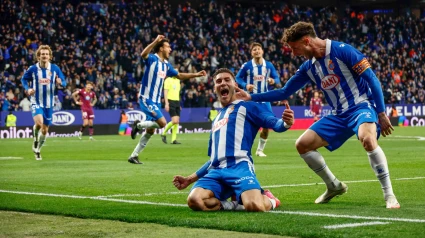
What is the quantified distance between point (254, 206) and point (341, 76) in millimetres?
1844

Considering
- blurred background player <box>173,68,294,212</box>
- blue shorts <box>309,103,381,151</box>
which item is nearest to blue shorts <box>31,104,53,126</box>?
blurred background player <box>173,68,294,212</box>

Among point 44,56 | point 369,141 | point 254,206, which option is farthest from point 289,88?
point 44,56

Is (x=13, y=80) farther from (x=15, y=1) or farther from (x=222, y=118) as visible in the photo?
(x=222, y=118)

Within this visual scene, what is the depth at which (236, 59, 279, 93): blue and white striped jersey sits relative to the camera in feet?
63.9

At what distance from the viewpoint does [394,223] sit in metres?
7.03

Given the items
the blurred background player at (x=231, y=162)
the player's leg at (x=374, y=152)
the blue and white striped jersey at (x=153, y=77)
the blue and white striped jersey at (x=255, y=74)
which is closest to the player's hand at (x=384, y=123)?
the player's leg at (x=374, y=152)

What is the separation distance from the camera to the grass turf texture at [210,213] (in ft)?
23.5

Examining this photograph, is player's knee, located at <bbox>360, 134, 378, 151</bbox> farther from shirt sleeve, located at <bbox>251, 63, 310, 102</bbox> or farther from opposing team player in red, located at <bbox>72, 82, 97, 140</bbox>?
opposing team player in red, located at <bbox>72, 82, 97, 140</bbox>

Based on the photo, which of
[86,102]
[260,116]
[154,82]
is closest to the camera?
[260,116]

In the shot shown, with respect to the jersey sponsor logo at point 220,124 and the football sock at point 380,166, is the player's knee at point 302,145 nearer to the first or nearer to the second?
the football sock at point 380,166

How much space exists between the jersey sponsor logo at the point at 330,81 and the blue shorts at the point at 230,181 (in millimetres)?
1315

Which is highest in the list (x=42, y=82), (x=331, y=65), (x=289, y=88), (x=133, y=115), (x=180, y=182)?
(x=42, y=82)

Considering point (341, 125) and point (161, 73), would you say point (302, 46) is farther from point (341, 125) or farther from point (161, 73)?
point (161, 73)

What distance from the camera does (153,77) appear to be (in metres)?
17.7
